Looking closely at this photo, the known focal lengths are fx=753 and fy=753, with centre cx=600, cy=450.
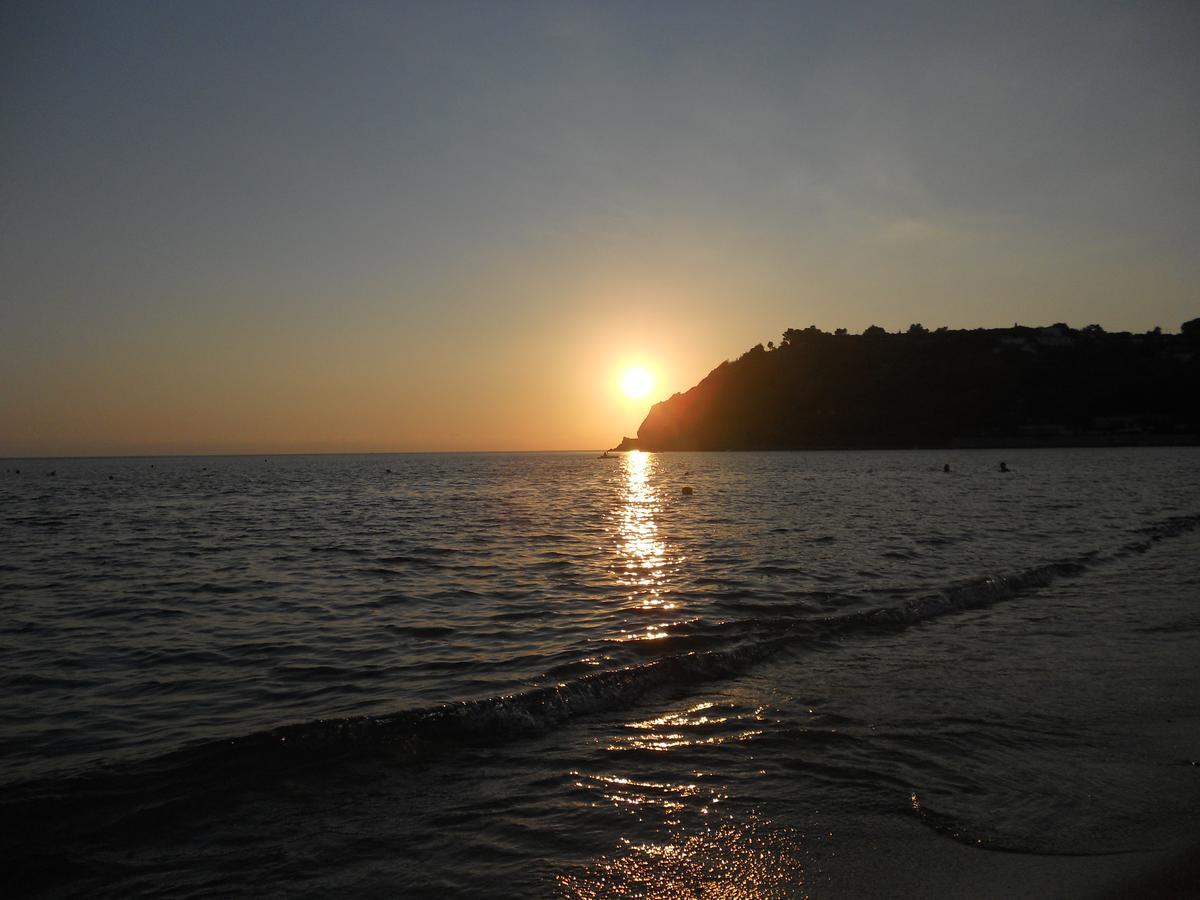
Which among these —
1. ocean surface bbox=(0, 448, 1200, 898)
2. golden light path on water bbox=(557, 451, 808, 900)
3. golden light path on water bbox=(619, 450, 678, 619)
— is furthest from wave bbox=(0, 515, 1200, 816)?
golden light path on water bbox=(619, 450, 678, 619)

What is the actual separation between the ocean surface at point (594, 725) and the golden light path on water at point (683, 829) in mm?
33

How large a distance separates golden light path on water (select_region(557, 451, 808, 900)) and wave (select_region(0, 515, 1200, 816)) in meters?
1.08

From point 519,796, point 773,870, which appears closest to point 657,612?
point 519,796

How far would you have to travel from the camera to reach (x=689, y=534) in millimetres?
30641

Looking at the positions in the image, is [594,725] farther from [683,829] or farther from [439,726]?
[683,829]

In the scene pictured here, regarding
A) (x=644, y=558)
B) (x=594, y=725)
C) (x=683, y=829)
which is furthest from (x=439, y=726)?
(x=644, y=558)

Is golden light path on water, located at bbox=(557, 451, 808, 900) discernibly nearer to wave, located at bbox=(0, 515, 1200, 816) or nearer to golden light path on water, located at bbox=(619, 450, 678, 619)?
wave, located at bbox=(0, 515, 1200, 816)

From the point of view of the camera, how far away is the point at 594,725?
9031mm

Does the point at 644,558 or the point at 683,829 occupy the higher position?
the point at 683,829

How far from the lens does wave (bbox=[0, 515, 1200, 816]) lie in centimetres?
749

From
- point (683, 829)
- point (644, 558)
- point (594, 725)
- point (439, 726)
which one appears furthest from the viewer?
point (644, 558)

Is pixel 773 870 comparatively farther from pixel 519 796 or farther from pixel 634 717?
pixel 634 717

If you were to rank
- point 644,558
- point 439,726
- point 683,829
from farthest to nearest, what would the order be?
point 644,558
point 439,726
point 683,829

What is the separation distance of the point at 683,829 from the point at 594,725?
3.00 metres
